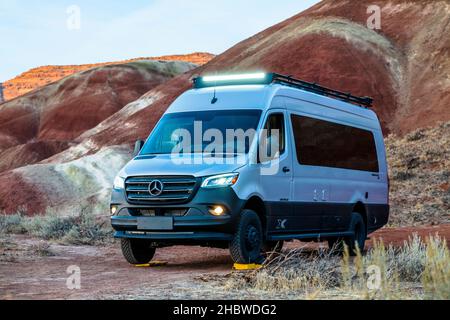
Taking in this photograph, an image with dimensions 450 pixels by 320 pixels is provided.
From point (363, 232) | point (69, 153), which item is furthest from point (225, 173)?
point (69, 153)

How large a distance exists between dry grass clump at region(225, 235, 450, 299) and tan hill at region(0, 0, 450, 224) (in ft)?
82.1

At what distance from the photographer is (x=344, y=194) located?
14.1 meters

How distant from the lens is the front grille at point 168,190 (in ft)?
34.8

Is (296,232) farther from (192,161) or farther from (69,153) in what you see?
(69,153)

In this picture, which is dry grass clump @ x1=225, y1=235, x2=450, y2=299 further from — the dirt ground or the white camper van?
the white camper van

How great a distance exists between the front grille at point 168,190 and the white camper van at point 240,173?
0.01 m

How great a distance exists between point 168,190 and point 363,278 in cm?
418

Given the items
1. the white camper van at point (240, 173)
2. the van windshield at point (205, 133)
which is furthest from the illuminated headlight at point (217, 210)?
the van windshield at point (205, 133)

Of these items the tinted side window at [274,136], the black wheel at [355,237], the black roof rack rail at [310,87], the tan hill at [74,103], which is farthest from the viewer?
the tan hill at [74,103]

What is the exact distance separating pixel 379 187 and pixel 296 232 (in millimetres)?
4271

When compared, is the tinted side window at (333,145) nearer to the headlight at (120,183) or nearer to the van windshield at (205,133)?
the van windshield at (205,133)

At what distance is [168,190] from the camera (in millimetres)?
10703

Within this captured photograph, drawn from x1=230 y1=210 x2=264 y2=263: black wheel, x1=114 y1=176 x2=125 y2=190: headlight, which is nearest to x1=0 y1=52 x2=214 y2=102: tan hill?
x1=114 y1=176 x2=125 y2=190: headlight

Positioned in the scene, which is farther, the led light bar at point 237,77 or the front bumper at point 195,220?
the led light bar at point 237,77
